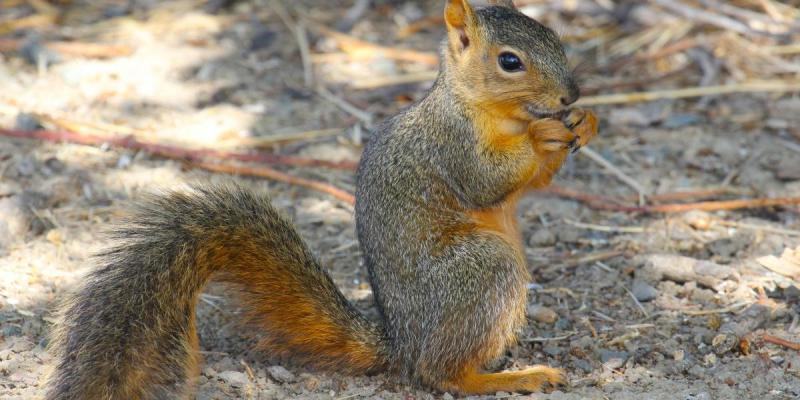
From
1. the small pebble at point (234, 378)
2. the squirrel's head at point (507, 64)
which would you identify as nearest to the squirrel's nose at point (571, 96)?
the squirrel's head at point (507, 64)

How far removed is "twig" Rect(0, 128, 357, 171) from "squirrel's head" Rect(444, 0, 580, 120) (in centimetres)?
105

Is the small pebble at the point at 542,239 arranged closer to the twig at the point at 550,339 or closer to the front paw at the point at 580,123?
the twig at the point at 550,339

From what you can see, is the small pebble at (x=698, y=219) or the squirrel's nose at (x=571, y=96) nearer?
the squirrel's nose at (x=571, y=96)

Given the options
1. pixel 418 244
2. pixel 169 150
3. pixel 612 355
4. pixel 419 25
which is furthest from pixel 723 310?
pixel 419 25

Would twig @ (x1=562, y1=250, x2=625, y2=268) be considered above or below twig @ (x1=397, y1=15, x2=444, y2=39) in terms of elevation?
below

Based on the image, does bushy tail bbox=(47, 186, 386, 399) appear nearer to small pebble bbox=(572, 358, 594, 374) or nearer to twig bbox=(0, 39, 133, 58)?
small pebble bbox=(572, 358, 594, 374)

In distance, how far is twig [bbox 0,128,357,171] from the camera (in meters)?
3.33

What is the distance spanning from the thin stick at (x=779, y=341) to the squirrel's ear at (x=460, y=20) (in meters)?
1.04

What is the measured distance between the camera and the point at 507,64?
2.34 meters

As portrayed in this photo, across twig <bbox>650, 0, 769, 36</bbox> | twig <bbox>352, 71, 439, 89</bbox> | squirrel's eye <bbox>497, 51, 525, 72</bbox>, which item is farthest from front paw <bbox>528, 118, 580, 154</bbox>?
twig <bbox>650, 0, 769, 36</bbox>

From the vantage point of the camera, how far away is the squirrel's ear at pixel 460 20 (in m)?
2.38

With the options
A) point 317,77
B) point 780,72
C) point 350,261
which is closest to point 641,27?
point 780,72

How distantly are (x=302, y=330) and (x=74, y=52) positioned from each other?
2388 mm

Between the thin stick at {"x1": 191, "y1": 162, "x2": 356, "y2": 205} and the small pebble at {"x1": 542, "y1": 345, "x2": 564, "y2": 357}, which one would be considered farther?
the thin stick at {"x1": 191, "y1": 162, "x2": 356, "y2": 205}
